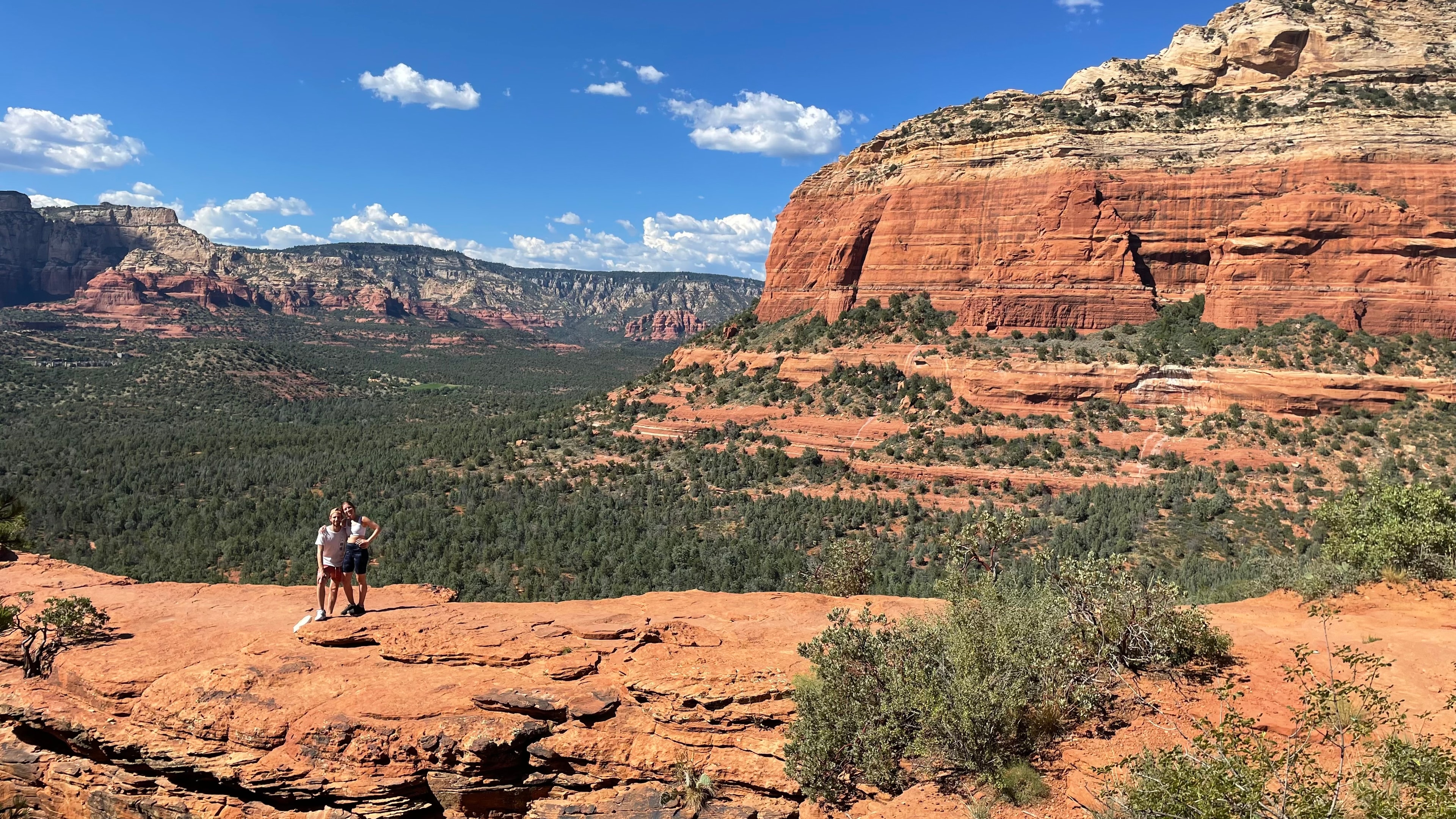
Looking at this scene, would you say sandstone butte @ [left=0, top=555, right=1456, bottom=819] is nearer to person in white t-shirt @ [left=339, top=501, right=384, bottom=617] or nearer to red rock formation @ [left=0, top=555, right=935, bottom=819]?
red rock formation @ [left=0, top=555, right=935, bottom=819]

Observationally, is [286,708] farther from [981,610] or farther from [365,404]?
[365,404]

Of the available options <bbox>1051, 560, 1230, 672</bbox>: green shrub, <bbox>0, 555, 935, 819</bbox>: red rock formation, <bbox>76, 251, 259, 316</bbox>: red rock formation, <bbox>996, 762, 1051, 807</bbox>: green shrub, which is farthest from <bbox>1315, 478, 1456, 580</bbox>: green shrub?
<bbox>76, 251, 259, 316</bbox>: red rock formation

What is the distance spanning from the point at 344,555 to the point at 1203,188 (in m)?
46.6

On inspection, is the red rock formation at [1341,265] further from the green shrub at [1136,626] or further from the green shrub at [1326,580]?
the green shrub at [1136,626]

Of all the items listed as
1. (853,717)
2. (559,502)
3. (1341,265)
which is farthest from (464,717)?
(1341,265)

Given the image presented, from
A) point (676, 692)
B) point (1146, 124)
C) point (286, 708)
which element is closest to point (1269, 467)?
point (1146, 124)

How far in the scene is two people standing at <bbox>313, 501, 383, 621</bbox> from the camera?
1006 cm

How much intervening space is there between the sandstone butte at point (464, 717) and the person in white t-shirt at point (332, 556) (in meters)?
0.57

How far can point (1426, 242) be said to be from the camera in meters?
34.4

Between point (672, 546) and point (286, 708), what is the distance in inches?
883

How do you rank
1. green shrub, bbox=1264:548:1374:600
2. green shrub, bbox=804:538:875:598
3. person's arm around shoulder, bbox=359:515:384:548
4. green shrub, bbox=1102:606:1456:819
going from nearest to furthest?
1. green shrub, bbox=1102:606:1456:819
2. person's arm around shoulder, bbox=359:515:384:548
3. green shrub, bbox=1264:548:1374:600
4. green shrub, bbox=804:538:875:598

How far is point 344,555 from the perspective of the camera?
33.4ft

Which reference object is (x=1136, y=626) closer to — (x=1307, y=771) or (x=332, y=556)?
(x=1307, y=771)

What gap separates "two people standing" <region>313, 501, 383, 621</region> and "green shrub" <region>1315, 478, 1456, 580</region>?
1625cm
